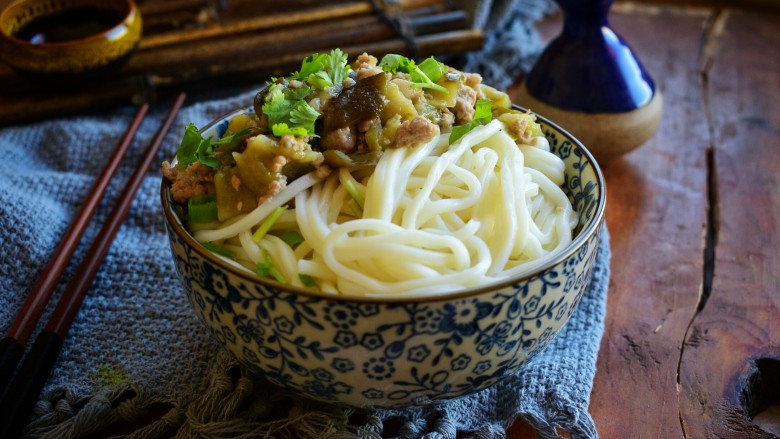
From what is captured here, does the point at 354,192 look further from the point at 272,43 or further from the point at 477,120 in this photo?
the point at 272,43

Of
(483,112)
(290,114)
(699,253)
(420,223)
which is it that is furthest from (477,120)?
(699,253)

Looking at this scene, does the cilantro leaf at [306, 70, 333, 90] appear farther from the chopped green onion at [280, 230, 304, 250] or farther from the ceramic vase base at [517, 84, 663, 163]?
the ceramic vase base at [517, 84, 663, 163]

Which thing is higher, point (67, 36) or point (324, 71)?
point (324, 71)

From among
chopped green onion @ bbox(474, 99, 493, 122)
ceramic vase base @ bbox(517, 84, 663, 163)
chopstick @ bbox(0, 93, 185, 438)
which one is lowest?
ceramic vase base @ bbox(517, 84, 663, 163)

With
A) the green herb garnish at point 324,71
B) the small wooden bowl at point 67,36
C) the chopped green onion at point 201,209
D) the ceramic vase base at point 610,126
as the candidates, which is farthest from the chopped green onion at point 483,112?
the small wooden bowl at point 67,36

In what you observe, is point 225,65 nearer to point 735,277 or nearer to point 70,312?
point 70,312

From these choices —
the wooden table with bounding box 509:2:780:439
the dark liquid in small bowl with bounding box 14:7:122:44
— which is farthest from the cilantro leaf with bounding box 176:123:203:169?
the dark liquid in small bowl with bounding box 14:7:122:44

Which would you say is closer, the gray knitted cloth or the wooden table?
the gray knitted cloth
